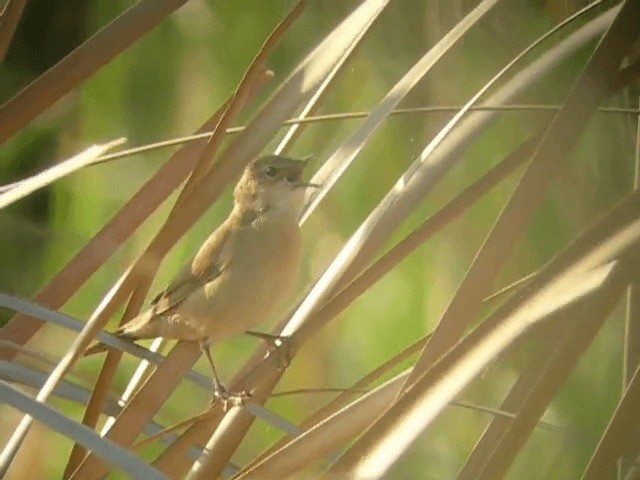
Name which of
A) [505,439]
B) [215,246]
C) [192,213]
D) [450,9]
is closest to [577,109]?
[505,439]

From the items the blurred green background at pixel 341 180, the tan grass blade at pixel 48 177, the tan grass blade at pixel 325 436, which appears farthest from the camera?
the blurred green background at pixel 341 180

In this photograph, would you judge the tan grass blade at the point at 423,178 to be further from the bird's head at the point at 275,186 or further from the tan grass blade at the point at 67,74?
the bird's head at the point at 275,186

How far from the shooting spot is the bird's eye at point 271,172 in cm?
120

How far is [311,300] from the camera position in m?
0.77

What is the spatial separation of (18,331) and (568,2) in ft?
2.29

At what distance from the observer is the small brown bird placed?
3.81ft

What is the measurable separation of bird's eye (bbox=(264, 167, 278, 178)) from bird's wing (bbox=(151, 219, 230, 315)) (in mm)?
94

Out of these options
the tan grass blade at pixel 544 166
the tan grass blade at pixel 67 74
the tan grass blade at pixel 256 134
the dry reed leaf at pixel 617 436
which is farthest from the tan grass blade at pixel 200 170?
the dry reed leaf at pixel 617 436

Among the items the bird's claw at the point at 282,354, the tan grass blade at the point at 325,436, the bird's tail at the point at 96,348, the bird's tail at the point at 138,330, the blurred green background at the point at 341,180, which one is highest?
the blurred green background at the point at 341,180

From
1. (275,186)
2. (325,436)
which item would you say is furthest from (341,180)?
(325,436)

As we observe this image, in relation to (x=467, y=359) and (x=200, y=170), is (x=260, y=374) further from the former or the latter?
(x=467, y=359)

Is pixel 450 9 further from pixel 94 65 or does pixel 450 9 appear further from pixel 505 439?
pixel 505 439

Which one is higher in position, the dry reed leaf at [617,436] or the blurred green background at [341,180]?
the blurred green background at [341,180]

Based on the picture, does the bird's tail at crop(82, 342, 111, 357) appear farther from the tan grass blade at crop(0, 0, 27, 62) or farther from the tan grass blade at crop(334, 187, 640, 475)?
the tan grass blade at crop(334, 187, 640, 475)
